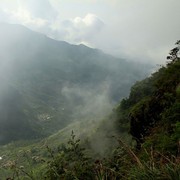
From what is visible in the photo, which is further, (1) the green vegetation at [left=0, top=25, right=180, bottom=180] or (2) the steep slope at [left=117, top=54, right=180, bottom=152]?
(2) the steep slope at [left=117, top=54, right=180, bottom=152]

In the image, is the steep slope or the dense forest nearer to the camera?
the dense forest

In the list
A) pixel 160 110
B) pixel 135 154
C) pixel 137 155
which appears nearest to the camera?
pixel 135 154

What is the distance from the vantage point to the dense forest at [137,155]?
5965 mm

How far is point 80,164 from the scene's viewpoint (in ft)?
55.8

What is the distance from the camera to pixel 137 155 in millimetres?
13805

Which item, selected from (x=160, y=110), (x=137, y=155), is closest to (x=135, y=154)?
(x=137, y=155)

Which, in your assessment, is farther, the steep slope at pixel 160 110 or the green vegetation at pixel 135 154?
the steep slope at pixel 160 110

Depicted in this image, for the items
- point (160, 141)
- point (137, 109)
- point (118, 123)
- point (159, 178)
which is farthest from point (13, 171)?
point (118, 123)

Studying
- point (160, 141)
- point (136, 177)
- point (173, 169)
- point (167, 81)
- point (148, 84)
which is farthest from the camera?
point (148, 84)

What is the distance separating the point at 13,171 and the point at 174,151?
699cm

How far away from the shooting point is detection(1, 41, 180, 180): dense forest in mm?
5965

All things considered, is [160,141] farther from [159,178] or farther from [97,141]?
[97,141]

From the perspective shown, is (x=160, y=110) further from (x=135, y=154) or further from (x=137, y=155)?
(x=135, y=154)

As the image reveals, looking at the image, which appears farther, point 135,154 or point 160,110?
point 160,110
